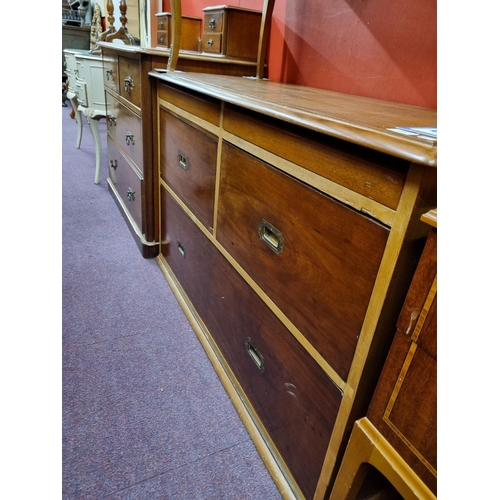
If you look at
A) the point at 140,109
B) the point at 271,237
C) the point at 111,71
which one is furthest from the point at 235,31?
the point at 271,237

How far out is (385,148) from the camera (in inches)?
18.8

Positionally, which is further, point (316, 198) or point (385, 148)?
point (316, 198)

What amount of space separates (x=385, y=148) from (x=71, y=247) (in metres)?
1.82

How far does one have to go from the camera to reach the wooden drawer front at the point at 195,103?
1034mm

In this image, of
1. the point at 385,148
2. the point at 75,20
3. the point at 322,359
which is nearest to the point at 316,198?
the point at 385,148

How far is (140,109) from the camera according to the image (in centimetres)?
157

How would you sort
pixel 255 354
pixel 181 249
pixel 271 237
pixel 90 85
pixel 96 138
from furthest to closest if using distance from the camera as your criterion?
pixel 96 138
pixel 90 85
pixel 181 249
pixel 255 354
pixel 271 237

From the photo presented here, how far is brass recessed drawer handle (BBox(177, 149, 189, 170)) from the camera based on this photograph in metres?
1.29

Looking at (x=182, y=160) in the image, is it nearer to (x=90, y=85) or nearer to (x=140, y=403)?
(x=140, y=403)

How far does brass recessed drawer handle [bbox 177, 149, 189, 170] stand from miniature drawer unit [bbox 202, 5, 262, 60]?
1.83 ft

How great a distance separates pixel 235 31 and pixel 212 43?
0.15 meters

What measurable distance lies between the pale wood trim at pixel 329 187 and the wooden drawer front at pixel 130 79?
956mm

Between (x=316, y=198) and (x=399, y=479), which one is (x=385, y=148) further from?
(x=399, y=479)
